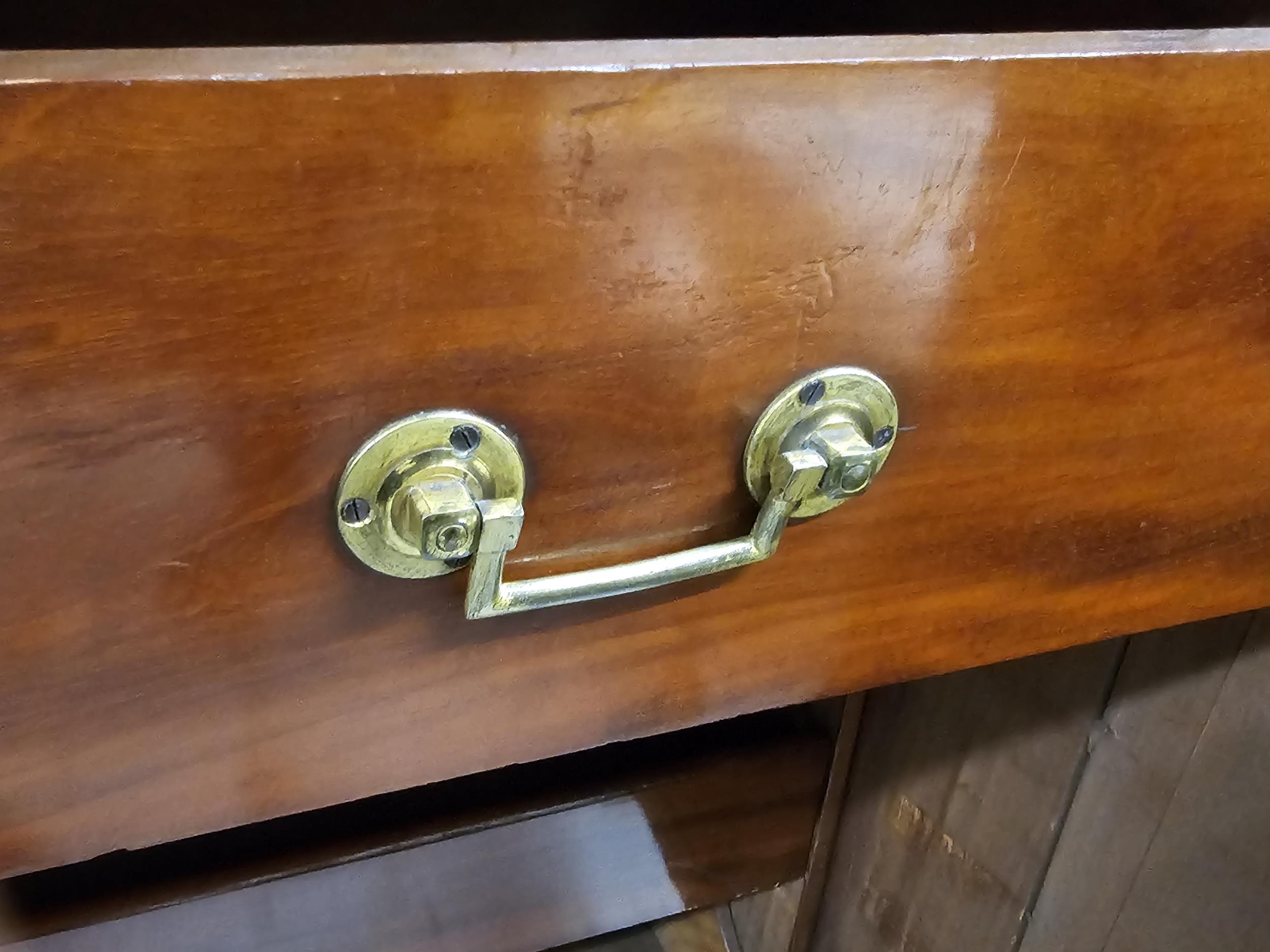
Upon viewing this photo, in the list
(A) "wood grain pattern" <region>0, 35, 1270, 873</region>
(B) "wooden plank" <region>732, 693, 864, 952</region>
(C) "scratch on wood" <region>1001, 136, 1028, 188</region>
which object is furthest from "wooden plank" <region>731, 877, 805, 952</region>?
(C) "scratch on wood" <region>1001, 136, 1028, 188</region>

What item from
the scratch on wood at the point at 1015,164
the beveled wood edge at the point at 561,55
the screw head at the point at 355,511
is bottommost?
the screw head at the point at 355,511

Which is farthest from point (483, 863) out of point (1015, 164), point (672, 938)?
point (1015, 164)

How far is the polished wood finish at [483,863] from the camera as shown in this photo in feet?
1.71

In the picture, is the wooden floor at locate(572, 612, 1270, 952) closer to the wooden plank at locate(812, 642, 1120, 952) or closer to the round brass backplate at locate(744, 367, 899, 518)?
the wooden plank at locate(812, 642, 1120, 952)

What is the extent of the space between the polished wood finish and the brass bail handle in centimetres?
35

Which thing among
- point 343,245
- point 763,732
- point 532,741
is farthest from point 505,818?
point 343,245

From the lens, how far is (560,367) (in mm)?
235

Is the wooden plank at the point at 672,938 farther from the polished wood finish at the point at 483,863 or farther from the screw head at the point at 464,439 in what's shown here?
the screw head at the point at 464,439

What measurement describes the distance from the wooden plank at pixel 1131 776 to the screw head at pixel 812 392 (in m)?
0.30

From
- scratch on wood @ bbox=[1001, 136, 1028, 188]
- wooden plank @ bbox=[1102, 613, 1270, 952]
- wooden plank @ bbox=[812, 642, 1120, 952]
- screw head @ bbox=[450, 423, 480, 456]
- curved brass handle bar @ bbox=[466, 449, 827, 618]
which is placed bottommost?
wooden plank @ bbox=[1102, 613, 1270, 952]

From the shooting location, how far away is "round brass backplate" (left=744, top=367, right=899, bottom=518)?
0.85 feet

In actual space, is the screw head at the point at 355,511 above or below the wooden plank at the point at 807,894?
below

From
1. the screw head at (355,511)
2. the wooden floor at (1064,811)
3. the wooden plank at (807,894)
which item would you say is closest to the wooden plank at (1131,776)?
the wooden floor at (1064,811)

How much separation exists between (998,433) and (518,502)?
0.44 ft
